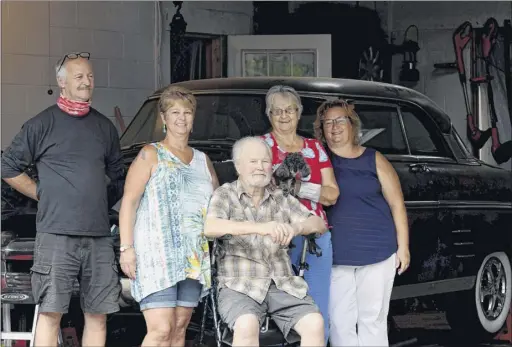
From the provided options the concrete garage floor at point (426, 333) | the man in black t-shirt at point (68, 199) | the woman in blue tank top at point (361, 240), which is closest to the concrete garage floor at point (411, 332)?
the concrete garage floor at point (426, 333)

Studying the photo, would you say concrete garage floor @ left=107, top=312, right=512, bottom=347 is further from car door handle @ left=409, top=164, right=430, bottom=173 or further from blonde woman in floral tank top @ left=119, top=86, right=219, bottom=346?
car door handle @ left=409, top=164, right=430, bottom=173

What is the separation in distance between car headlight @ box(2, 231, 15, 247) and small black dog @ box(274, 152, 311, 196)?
1.68 m

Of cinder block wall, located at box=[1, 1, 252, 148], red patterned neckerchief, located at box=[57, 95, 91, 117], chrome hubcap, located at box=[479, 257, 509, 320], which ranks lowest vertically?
chrome hubcap, located at box=[479, 257, 509, 320]

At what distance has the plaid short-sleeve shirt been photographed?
520 centimetres

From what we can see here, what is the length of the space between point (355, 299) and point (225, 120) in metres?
1.66

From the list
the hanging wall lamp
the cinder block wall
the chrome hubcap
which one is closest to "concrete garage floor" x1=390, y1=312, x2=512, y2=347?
the chrome hubcap

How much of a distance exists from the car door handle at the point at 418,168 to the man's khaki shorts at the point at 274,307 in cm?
220

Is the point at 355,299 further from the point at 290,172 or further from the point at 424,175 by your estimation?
the point at 424,175

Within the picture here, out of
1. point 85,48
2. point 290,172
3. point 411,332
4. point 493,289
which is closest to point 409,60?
point 493,289

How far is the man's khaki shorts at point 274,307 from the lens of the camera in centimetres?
509

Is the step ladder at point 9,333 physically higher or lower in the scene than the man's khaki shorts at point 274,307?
lower

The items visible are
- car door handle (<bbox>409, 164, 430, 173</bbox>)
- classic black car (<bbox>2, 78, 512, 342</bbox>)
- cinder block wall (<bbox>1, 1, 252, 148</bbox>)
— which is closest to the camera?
classic black car (<bbox>2, 78, 512, 342</bbox>)

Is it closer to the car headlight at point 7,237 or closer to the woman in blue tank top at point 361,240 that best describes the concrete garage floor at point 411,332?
the car headlight at point 7,237

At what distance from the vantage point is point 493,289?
795 cm
